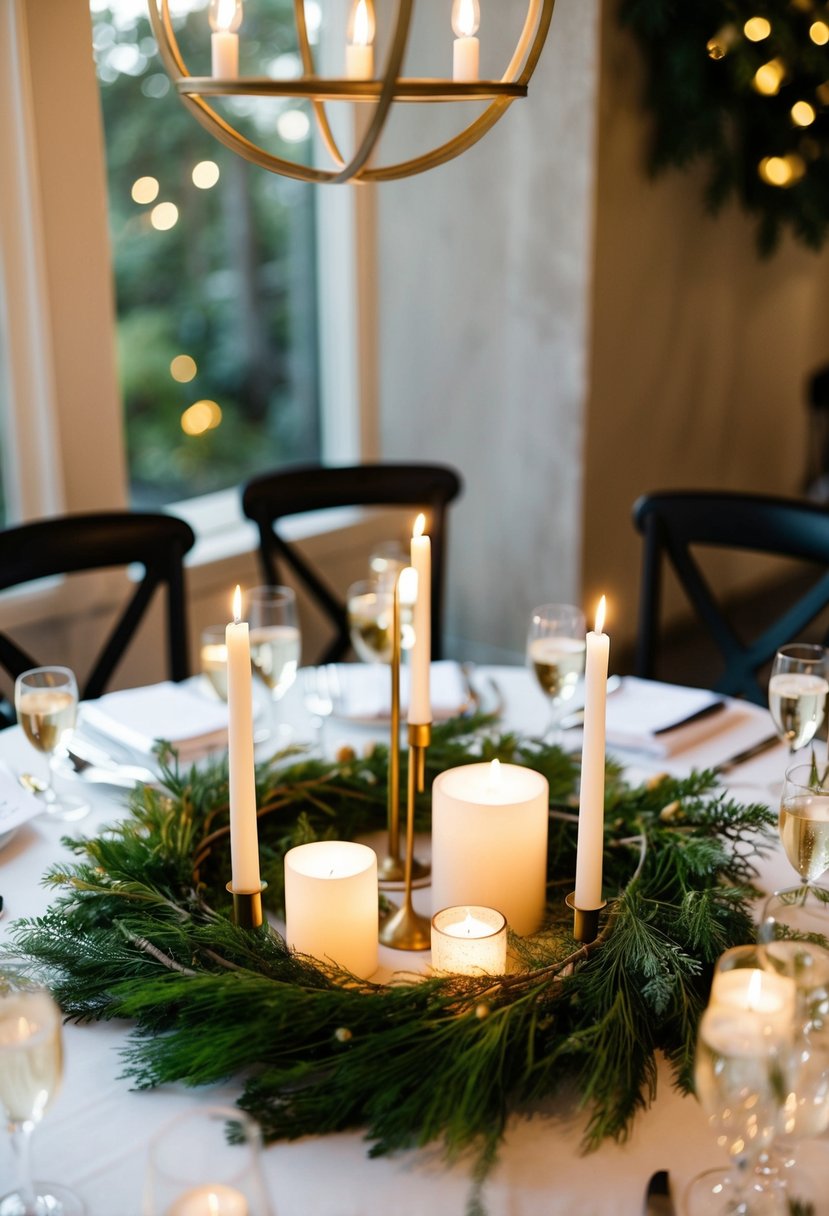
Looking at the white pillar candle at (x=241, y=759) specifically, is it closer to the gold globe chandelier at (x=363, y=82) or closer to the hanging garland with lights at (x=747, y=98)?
the gold globe chandelier at (x=363, y=82)

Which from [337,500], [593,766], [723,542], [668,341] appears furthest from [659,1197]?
[668,341]

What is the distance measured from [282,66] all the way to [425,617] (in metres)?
2.35

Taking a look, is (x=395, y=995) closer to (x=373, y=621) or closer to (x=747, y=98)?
(x=373, y=621)

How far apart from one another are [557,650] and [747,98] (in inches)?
96.6

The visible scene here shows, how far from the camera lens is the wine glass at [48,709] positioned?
1.41 metres

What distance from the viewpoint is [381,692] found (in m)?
1.80

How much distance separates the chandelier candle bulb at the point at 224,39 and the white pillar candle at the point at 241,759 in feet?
1.39

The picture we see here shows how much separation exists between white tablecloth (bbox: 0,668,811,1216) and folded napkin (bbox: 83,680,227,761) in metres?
0.55

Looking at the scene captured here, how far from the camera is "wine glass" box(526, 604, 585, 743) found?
5.12 feet

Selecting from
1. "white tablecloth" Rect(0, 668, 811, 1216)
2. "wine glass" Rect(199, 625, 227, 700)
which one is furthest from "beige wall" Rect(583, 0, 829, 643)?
"white tablecloth" Rect(0, 668, 811, 1216)

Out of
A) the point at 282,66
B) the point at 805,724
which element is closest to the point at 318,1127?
the point at 805,724

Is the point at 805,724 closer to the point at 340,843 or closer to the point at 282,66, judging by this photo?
the point at 340,843

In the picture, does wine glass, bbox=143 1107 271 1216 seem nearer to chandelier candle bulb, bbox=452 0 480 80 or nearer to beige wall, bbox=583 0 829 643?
chandelier candle bulb, bbox=452 0 480 80

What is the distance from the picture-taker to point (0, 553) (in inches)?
78.7
